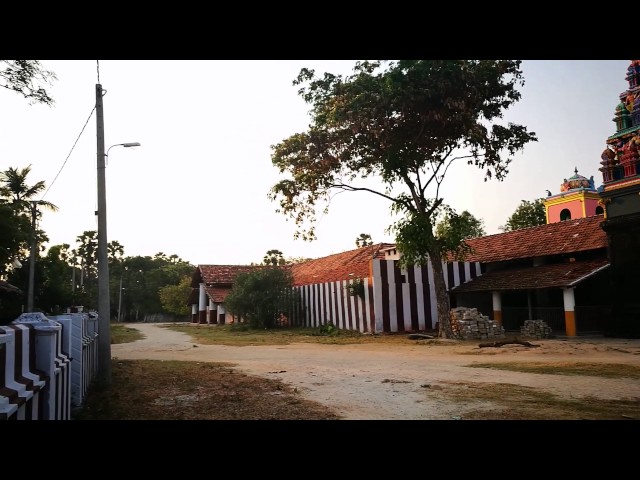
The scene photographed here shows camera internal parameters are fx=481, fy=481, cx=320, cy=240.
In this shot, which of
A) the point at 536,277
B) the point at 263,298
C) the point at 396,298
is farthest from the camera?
the point at 263,298

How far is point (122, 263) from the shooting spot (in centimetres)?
6219

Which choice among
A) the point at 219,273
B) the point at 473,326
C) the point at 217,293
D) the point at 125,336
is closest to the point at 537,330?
the point at 473,326

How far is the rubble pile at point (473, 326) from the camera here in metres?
17.5

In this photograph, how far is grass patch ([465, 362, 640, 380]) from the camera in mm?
8230

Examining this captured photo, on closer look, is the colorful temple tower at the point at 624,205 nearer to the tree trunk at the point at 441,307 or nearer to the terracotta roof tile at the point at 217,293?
Answer: the tree trunk at the point at 441,307

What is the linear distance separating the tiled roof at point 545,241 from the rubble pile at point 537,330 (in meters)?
3.40

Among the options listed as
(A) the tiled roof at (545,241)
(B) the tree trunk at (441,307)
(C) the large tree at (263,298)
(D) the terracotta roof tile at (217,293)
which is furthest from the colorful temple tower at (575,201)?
(D) the terracotta roof tile at (217,293)

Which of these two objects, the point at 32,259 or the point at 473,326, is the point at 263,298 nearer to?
the point at 32,259

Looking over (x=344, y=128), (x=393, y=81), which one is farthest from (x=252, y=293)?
(x=393, y=81)

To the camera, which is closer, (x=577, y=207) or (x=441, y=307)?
(x=441, y=307)

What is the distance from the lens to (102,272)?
8.48 metres

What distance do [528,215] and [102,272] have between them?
38232mm
